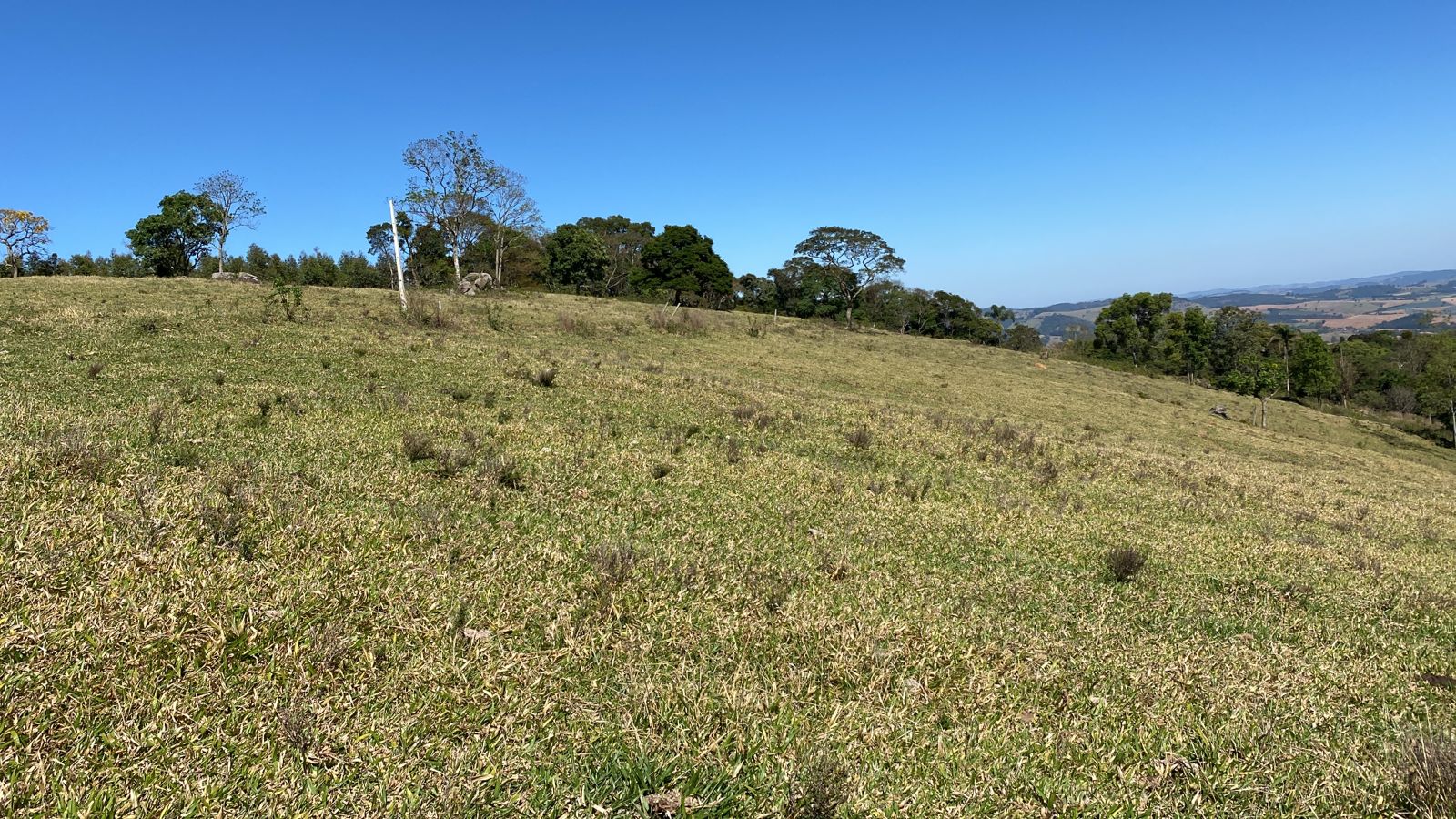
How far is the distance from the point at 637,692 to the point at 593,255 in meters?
88.7

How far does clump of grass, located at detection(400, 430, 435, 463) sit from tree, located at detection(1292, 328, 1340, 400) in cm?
10441

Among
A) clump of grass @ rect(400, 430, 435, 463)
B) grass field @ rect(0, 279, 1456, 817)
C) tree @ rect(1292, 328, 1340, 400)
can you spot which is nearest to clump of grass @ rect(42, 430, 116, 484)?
grass field @ rect(0, 279, 1456, 817)

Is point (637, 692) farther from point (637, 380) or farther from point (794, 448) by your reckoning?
point (637, 380)

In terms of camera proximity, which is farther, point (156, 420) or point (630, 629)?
point (156, 420)

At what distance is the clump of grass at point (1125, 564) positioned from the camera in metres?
7.98

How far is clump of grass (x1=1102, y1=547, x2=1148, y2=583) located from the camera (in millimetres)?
7977

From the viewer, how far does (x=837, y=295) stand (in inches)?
3529

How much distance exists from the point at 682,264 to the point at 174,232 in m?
56.9

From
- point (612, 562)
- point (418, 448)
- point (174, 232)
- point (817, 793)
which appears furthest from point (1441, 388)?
point (174, 232)

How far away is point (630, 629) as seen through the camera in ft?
16.8

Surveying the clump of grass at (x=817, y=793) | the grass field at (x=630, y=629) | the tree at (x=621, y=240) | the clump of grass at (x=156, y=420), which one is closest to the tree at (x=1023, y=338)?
the tree at (x=621, y=240)

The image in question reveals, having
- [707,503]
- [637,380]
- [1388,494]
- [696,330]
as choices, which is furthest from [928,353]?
[707,503]

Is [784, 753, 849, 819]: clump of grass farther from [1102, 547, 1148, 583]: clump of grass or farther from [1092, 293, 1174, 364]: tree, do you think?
[1092, 293, 1174, 364]: tree

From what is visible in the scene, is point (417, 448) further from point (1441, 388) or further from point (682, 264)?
point (1441, 388)
